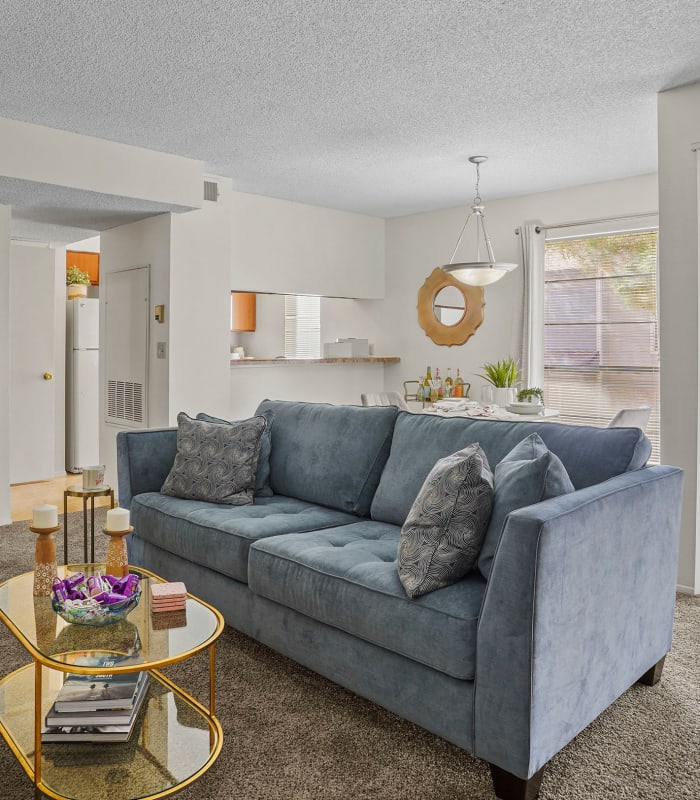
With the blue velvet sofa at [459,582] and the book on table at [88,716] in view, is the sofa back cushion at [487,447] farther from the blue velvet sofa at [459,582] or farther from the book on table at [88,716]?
the book on table at [88,716]

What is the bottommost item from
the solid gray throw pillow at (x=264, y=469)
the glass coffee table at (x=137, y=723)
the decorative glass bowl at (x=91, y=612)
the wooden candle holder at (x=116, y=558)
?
the glass coffee table at (x=137, y=723)

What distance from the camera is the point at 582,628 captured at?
6.31 ft

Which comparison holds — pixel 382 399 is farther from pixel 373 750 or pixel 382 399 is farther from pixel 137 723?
pixel 137 723

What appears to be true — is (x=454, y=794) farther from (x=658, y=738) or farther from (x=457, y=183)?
(x=457, y=183)

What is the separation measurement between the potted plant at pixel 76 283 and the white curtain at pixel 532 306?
4.37 m

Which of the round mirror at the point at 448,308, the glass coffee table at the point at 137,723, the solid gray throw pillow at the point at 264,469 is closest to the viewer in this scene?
the glass coffee table at the point at 137,723

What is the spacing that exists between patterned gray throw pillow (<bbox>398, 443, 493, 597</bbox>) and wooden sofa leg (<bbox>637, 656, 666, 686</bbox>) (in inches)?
35.8

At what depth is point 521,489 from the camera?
6.64 feet

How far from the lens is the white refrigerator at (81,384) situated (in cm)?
711

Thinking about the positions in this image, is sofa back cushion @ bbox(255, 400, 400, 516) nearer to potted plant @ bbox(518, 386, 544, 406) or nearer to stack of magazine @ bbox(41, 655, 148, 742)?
stack of magazine @ bbox(41, 655, 148, 742)

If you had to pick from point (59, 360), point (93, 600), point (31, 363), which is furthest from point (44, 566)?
point (59, 360)

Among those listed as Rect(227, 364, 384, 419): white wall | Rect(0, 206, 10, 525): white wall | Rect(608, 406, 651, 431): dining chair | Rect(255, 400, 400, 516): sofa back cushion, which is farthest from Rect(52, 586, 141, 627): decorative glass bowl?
Rect(227, 364, 384, 419): white wall

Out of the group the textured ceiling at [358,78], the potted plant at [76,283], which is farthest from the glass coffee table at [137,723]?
the potted plant at [76,283]

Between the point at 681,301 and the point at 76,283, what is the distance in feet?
19.2
